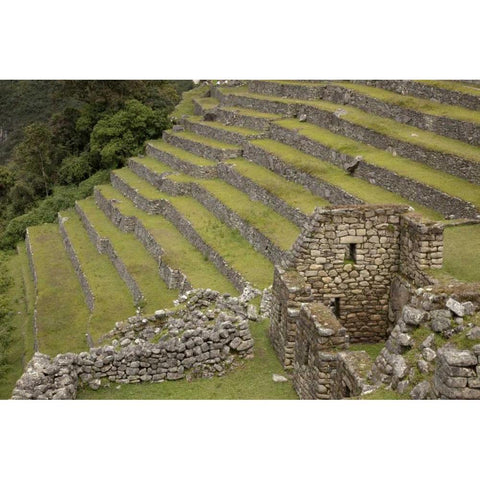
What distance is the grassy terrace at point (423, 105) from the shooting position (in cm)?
2227

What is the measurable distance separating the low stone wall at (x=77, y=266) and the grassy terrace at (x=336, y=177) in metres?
8.01

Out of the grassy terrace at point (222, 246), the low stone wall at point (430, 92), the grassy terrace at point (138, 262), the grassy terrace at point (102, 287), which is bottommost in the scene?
the grassy terrace at point (102, 287)

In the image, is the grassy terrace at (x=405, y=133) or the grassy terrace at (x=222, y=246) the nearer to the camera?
the grassy terrace at (x=222, y=246)

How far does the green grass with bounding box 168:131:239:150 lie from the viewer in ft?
96.5

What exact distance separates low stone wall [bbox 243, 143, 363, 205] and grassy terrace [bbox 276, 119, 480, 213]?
1625 millimetres

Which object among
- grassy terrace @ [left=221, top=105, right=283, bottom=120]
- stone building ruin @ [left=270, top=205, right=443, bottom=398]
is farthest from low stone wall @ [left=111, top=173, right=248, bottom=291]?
grassy terrace @ [left=221, top=105, right=283, bottom=120]

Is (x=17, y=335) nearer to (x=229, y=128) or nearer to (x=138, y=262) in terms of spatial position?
(x=138, y=262)

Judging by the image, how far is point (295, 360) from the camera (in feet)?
34.0

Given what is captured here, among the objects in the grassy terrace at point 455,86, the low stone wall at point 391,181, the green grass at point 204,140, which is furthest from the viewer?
the green grass at point 204,140

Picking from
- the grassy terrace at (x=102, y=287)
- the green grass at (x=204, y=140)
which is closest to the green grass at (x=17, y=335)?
the grassy terrace at (x=102, y=287)

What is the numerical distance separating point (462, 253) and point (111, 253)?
599 inches

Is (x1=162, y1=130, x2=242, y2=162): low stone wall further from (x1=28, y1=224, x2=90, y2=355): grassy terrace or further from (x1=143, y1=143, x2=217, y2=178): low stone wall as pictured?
(x1=28, y1=224, x2=90, y2=355): grassy terrace

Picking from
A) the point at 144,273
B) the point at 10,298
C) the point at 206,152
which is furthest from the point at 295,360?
the point at 206,152

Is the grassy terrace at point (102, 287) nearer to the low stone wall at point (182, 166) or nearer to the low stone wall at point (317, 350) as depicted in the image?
the low stone wall at point (182, 166)
